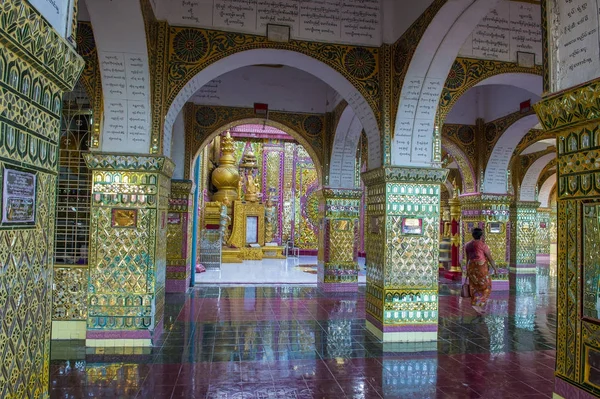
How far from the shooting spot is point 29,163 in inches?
61.5

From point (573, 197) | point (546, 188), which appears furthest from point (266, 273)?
point (546, 188)

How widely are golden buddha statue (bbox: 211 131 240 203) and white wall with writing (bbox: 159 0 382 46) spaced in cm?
934

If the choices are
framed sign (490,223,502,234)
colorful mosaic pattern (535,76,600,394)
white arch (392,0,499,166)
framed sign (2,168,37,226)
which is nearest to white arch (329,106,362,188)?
white arch (392,0,499,166)

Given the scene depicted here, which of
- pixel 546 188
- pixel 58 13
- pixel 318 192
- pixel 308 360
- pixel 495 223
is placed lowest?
pixel 308 360

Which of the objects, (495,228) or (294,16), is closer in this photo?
(294,16)

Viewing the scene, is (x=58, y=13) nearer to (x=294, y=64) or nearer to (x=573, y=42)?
(x=573, y=42)

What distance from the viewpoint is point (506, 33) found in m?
5.59

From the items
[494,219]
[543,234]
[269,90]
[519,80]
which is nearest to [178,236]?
[269,90]

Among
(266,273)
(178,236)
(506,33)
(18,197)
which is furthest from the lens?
(266,273)

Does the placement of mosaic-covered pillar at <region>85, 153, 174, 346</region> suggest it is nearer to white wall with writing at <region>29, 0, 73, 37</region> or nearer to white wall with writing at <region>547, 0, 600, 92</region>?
white wall with writing at <region>29, 0, 73, 37</region>

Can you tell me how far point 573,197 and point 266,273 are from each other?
8.79 metres

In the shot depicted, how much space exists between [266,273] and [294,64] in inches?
244

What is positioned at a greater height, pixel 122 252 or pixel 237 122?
pixel 237 122

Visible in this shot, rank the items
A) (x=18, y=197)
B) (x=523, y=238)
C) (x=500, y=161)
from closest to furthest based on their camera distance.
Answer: (x=18, y=197) → (x=500, y=161) → (x=523, y=238)
